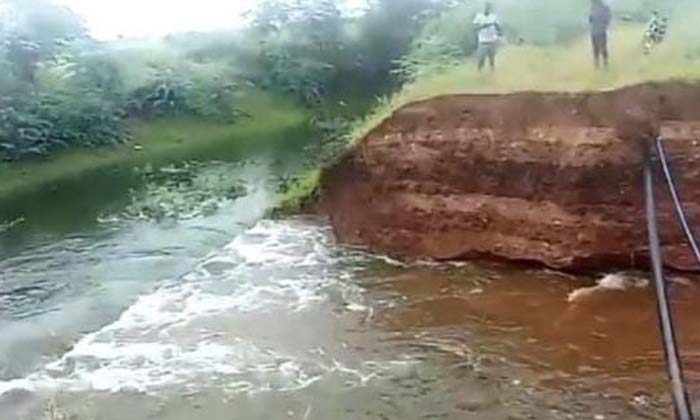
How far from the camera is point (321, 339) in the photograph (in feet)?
27.2

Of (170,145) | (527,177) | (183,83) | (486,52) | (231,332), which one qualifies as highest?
(486,52)

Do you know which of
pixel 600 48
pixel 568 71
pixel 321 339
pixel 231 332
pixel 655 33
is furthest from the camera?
pixel 655 33

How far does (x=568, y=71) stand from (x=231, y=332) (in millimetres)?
4376

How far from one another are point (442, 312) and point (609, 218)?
187 centimetres

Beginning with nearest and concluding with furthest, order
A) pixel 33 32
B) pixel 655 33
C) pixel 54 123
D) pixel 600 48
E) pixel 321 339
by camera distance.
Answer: pixel 321 339 → pixel 600 48 → pixel 655 33 → pixel 54 123 → pixel 33 32

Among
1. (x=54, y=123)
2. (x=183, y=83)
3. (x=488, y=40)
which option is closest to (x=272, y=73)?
(x=183, y=83)

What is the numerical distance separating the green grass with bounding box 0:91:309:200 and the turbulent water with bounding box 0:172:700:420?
776 cm

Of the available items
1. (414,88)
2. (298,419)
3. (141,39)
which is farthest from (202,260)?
(141,39)

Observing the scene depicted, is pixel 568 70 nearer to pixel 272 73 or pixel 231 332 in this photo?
pixel 231 332

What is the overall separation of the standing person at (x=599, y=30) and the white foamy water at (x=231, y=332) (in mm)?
3124

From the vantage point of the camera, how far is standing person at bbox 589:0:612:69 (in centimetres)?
1013

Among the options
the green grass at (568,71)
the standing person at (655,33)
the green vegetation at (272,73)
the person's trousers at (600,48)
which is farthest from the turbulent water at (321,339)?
the standing person at (655,33)

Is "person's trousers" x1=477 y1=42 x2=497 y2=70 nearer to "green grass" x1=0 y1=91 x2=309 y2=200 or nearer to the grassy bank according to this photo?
the grassy bank

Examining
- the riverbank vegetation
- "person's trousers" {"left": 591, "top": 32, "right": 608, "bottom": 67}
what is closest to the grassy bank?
"person's trousers" {"left": 591, "top": 32, "right": 608, "bottom": 67}
